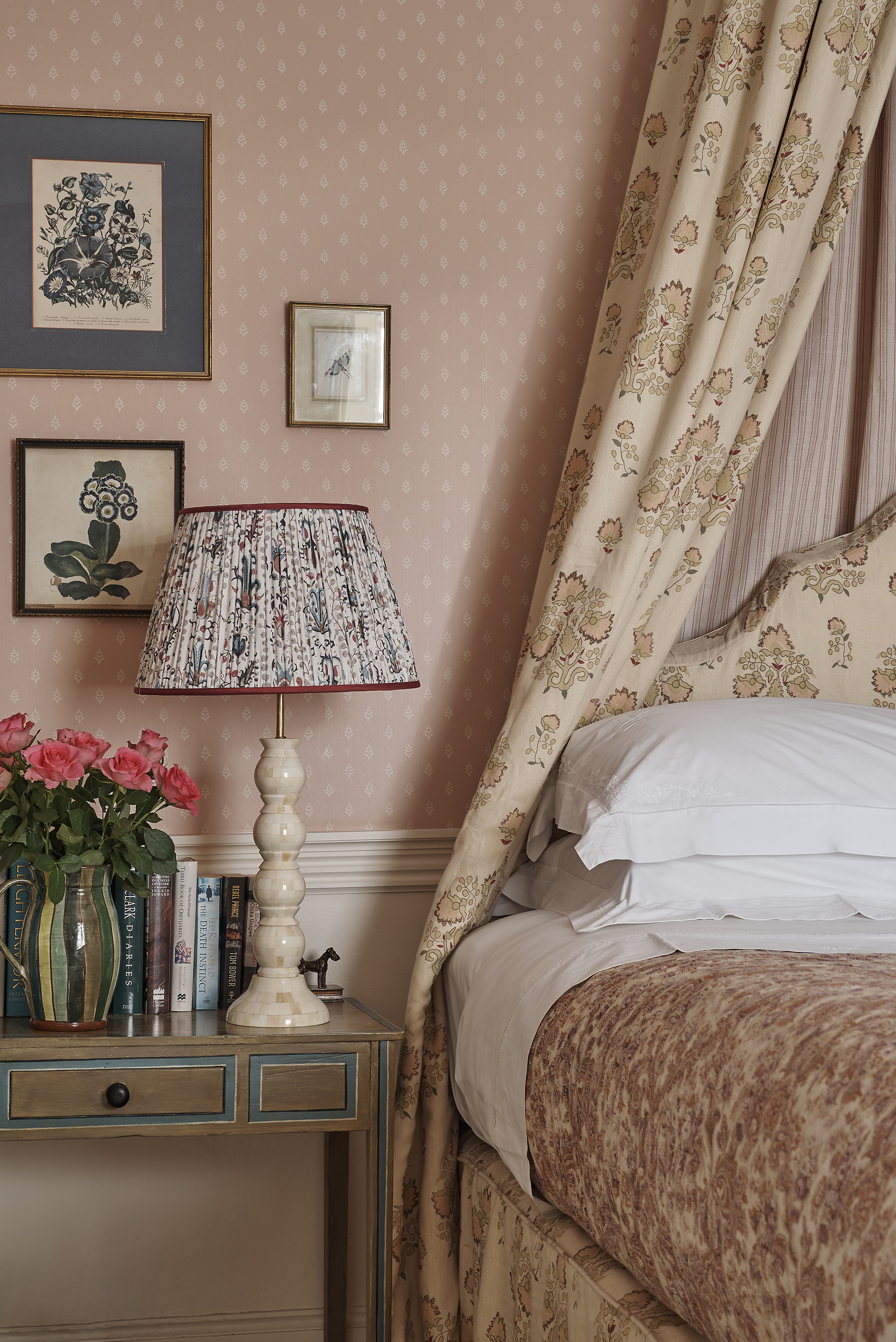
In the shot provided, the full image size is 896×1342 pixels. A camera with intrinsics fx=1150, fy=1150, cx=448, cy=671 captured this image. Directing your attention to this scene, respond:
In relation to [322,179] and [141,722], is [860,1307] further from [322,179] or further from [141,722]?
[322,179]

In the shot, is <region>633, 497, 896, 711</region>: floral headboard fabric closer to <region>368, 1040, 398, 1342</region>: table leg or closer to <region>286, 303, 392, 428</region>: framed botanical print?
<region>286, 303, 392, 428</region>: framed botanical print

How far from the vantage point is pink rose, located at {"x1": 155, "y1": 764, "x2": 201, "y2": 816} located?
5.80 ft

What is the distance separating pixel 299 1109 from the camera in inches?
65.7

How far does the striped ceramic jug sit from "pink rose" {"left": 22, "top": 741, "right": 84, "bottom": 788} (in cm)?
15

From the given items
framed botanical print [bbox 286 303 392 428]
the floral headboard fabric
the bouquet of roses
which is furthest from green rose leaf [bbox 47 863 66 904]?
the floral headboard fabric

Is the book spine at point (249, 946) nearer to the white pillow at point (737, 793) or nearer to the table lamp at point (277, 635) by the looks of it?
the table lamp at point (277, 635)

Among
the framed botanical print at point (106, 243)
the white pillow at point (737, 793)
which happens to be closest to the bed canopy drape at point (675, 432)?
the white pillow at point (737, 793)

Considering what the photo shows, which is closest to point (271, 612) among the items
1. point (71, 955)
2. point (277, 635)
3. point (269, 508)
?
point (277, 635)

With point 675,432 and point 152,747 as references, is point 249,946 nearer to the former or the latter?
point 152,747

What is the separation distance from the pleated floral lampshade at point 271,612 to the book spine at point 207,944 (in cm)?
40

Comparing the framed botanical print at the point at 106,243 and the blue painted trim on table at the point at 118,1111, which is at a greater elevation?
the framed botanical print at the point at 106,243

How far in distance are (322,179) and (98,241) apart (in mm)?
430

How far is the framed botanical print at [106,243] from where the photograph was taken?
2.09m

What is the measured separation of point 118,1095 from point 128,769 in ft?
1.52
